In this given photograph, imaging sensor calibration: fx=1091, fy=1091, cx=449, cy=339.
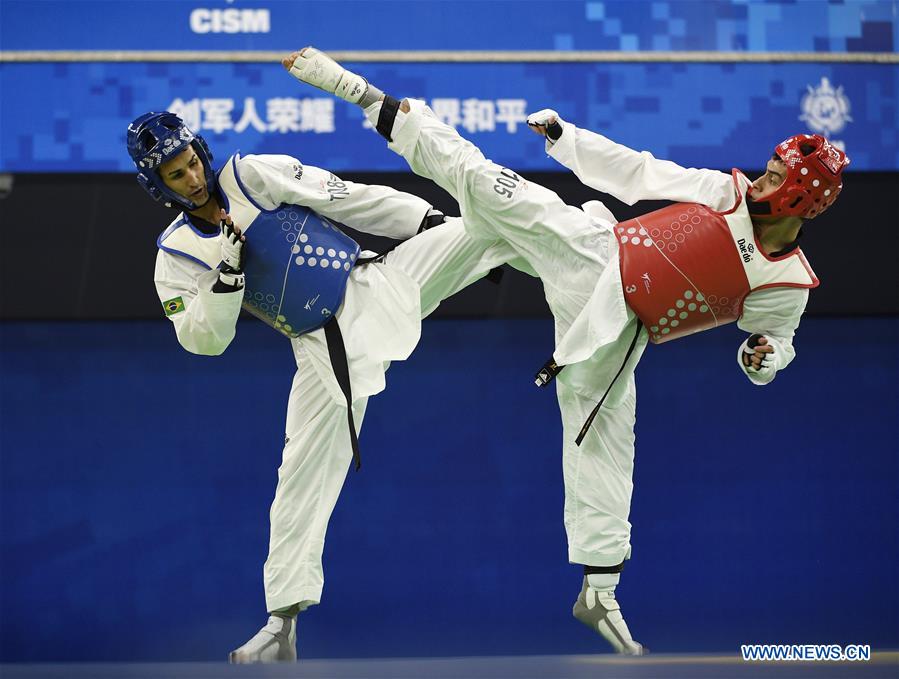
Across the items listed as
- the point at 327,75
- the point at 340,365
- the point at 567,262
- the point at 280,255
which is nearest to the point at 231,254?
the point at 280,255

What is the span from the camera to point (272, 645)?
330cm

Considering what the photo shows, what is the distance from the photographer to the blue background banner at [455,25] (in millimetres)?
4121

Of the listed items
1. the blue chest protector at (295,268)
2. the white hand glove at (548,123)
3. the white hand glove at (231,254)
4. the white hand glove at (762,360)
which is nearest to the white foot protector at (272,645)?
the blue chest protector at (295,268)

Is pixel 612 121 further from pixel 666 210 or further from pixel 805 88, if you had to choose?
pixel 666 210

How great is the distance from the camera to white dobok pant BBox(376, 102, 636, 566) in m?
3.18

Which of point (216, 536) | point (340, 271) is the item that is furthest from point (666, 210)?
point (216, 536)

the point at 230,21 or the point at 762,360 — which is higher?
the point at 230,21

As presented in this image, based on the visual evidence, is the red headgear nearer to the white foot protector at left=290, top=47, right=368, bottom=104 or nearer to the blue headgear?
the white foot protector at left=290, top=47, right=368, bottom=104

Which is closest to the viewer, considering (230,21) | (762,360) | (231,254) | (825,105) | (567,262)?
(231,254)

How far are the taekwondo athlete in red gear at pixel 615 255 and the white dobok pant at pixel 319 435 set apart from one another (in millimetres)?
149

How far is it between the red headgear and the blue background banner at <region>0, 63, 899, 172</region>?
1.15 m

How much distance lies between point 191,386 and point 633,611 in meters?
2.20

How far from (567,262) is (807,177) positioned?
2.36 feet

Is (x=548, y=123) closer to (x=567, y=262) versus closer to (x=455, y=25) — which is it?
(x=567, y=262)
